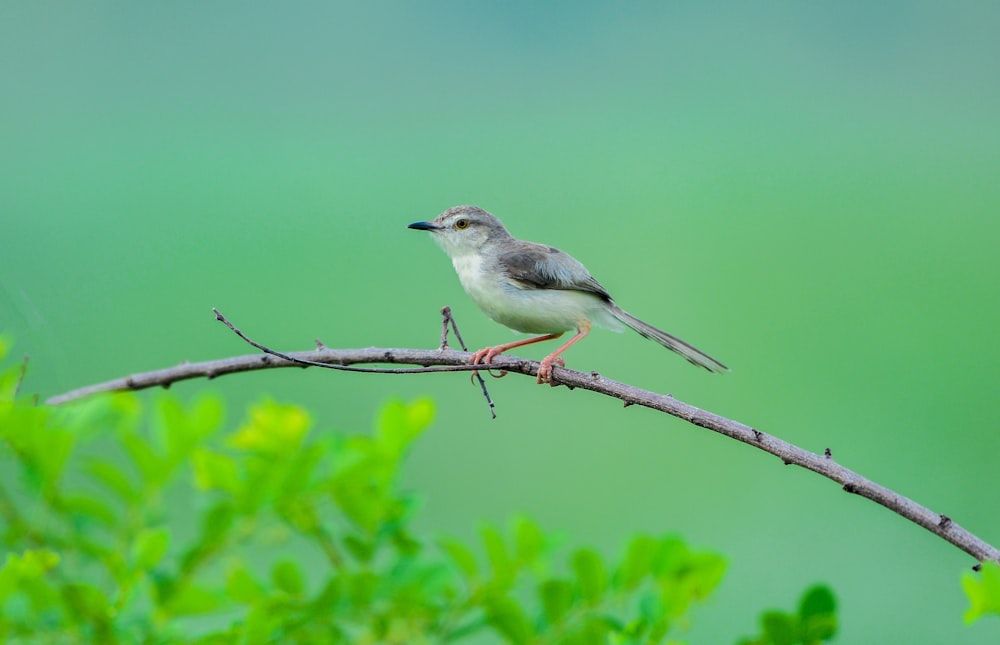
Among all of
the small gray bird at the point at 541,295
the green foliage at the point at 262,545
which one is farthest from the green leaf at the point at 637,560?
the small gray bird at the point at 541,295

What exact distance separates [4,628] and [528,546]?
0.56 metres

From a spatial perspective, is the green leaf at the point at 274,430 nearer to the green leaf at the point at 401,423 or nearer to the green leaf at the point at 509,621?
the green leaf at the point at 401,423

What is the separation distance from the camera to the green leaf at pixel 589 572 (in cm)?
117

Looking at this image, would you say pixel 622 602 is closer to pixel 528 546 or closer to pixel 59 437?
pixel 528 546

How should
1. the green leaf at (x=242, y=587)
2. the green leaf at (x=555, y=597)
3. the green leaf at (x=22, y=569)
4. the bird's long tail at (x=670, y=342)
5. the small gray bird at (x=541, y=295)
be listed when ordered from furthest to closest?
the small gray bird at (x=541, y=295) < the bird's long tail at (x=670, y=342) < the green leaf at (x=555, y=597) < the green leaf at (x=242, y=587) < the green leaf at (x=22, y=569)

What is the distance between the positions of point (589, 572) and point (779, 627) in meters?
0.23

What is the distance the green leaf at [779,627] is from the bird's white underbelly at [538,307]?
62.7 inches

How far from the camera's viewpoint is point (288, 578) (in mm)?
1039

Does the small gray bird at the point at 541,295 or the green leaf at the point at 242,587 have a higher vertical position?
the small gray bird at the point at 541,295

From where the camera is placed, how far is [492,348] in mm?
2465

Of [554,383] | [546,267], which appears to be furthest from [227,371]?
[546,267]

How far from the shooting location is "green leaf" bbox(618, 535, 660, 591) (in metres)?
1.20

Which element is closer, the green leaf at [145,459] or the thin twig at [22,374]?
the green leaf at [145,459]

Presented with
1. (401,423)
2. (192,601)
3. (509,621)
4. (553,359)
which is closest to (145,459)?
(192,601)
